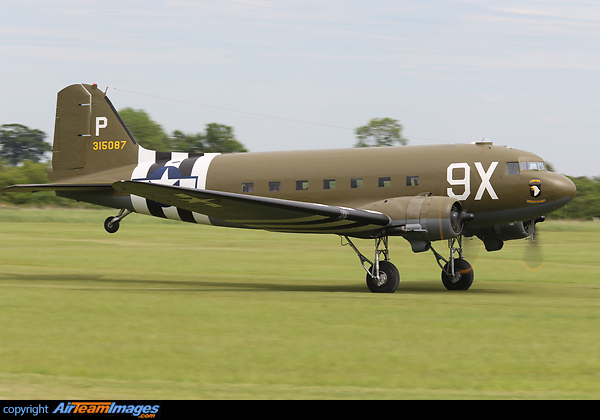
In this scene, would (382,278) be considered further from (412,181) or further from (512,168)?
(512,168)

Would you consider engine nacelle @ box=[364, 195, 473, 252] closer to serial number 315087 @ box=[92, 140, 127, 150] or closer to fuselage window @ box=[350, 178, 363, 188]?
fuselage window @ box=[350, 178, 363, 188]

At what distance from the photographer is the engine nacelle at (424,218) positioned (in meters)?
21.0

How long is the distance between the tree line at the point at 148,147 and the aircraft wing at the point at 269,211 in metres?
32.3

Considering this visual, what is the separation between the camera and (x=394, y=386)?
10219 mm

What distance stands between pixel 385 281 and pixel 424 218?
2.15 m

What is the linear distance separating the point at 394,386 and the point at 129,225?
5071 cm

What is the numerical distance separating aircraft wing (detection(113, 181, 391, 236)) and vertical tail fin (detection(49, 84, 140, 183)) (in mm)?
6103

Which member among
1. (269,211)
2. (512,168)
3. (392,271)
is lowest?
(392,271)

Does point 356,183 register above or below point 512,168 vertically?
below

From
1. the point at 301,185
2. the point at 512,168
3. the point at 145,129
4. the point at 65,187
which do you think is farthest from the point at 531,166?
the point at 145,129

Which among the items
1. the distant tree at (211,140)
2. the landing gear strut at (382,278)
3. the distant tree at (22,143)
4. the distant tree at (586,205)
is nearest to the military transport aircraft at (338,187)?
the landing gear strut at (382,278)

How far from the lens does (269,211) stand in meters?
22.3

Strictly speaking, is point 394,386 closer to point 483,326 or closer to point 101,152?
point 483,326

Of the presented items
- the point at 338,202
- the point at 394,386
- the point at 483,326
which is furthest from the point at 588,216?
the point at 394,386
